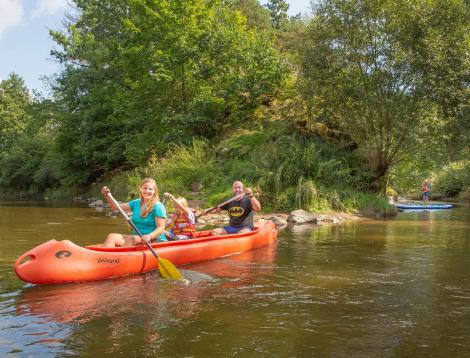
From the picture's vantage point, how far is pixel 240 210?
368 inches

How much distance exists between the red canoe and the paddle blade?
301mm

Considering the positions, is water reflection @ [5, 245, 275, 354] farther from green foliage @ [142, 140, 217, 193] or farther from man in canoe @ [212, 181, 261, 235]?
green foliage @ [142, 140, 217, 193]

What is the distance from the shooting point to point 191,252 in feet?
24.5

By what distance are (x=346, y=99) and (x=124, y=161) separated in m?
13.3

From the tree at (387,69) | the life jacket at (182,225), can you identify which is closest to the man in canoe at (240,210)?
the life jacket at (182,225)

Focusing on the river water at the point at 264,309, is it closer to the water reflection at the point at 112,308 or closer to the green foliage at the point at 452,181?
the water reflection at the point at 112,308

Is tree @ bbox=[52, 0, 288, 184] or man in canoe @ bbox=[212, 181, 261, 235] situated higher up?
tree @ bbox=[52, 0, 288, 184]

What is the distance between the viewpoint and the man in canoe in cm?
918

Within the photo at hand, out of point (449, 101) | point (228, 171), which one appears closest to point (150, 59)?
point (228, 171)

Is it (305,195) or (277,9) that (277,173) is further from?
(277,9)

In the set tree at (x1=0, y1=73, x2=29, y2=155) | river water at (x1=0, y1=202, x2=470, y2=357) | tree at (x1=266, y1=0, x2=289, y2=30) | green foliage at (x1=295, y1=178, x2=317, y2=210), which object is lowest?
river water at (x1=0, y1=202, x2=470, y2=357)

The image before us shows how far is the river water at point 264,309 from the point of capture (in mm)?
3871

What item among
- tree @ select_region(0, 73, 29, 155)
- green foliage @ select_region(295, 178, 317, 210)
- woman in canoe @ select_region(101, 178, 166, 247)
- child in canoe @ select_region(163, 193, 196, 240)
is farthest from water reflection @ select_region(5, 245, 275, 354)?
tree @ select_region(0, 73, 29, 155)

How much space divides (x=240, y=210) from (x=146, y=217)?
2.77 meters
